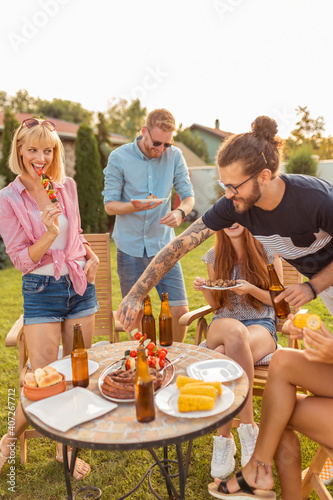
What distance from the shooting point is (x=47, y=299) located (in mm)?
2562

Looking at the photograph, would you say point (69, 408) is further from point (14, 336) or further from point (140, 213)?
point (140, 213)

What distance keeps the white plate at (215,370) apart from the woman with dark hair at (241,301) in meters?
0.54

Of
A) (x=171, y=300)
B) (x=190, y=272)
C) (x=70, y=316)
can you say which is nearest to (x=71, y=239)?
(x=70, y=316)

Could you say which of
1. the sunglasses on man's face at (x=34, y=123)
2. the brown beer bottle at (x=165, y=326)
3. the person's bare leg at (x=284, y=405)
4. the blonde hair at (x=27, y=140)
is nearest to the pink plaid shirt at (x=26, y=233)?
the blonde hair at (x=27, y=140)

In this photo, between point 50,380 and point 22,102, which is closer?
point 50,380

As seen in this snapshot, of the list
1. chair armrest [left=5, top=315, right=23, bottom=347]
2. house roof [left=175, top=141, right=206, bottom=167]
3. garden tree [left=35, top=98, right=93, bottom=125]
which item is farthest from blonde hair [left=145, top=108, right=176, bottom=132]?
garden tree [left=35, top=98, right=93, bottom=125]

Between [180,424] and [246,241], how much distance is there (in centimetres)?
173

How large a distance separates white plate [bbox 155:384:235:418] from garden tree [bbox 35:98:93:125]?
34.5m

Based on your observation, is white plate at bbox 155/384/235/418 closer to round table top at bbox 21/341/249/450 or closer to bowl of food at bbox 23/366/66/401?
round table top at bbox 21/341/249/450

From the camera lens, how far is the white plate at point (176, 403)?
1.57m

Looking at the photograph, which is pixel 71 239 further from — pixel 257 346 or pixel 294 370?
pixel 294 370

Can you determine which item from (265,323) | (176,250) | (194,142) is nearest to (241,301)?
(265,323)

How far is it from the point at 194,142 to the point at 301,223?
95.9ft

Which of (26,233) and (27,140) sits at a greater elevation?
(27,140)
